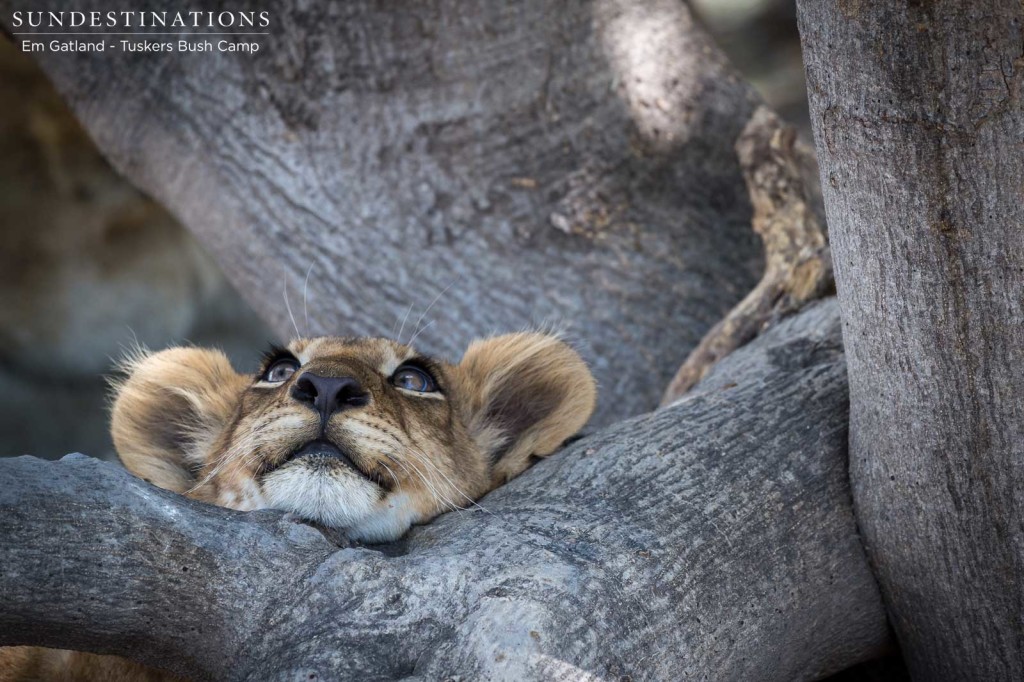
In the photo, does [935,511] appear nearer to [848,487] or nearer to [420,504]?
[848,487]

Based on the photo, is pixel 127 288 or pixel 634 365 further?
pixel 127 288

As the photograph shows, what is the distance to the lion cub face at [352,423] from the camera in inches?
122


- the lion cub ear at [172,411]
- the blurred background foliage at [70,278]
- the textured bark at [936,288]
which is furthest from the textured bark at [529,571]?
the blurred background foliage at [70,278]

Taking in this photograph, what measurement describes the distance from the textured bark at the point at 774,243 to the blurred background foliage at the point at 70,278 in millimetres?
3870

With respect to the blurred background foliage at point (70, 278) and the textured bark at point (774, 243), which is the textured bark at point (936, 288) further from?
the blurred background foliage at point (70, 278)

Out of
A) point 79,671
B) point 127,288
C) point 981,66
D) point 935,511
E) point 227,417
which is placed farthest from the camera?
point 127,288

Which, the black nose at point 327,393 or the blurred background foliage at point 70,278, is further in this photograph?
the blurred background foliage at point 70,278

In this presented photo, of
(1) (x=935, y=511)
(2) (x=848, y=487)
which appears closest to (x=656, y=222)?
(2) (x=848, y=487)

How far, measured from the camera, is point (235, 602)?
2.47m

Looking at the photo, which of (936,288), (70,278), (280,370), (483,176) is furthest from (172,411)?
(70,278)

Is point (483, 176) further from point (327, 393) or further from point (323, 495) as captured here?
point (323, 495)

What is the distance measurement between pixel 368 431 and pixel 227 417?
936 millimetres

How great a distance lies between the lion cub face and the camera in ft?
10.2

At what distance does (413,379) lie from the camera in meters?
3.69
